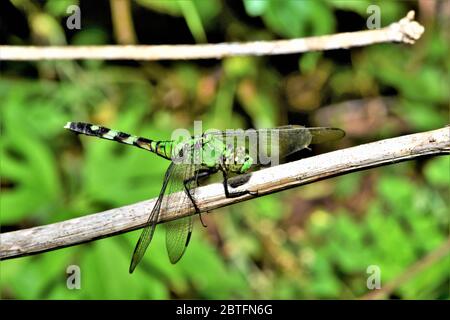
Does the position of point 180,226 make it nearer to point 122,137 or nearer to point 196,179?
point 196,179

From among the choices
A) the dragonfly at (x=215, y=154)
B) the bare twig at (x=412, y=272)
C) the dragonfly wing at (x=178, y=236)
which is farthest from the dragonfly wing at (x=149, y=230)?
the bare twig at (x=412, y=272)

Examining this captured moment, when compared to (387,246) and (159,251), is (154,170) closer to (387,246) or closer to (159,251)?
(159,251)

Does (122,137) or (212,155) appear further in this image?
(122,137)

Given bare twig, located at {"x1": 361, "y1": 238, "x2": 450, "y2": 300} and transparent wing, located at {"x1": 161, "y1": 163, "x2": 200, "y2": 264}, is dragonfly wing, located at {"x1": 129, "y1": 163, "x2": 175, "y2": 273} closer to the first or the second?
transparent wing, located at {"x1": 161, "y1": 163, "x2": 200, "y2": 264}

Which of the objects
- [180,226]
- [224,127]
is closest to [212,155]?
[180,226]

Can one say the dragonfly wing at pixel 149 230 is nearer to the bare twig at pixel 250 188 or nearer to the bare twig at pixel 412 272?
the bare twig at pixel 250 188

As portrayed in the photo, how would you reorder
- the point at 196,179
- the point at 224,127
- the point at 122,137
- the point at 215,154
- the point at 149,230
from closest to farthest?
the point at 149,230 < the point at 196,179 < the point at 215,154 < the point at 122,137 < the point at 224,127

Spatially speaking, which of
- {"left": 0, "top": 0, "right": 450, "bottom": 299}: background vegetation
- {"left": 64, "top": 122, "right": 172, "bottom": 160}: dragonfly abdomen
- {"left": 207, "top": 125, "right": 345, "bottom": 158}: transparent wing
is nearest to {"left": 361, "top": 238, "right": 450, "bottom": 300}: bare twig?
{"left": 0, "top": 0, "right": 450, "bottom": 299}: background vegetation
